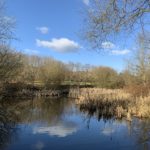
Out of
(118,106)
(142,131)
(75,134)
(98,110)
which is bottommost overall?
(75,134)

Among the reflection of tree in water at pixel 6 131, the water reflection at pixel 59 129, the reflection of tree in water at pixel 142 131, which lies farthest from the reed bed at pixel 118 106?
the reflection of tree in water at pixel 6 131

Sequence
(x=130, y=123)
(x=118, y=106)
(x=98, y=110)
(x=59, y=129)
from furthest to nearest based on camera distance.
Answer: (x=98, y=110), (x=118, y=106), (x=130, y=123), (x=59, y=129)

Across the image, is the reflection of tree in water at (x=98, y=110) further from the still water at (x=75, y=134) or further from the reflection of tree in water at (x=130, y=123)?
the still water at (x=75, y=134)

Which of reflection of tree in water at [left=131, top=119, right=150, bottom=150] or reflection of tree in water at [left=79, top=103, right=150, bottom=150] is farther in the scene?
reflection of tree in water at [left=79, top=103, right=150, bottom=150]

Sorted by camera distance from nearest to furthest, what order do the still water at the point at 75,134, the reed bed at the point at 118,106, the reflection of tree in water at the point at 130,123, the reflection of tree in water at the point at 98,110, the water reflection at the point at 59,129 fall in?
1. the still water at the point at 75,134
2. the reflection of tree in water at the point at 130,123
3. the water reflection at the point at 59,129
4. the reed bed at the point at 118,106
5. the reflection of tree in water at the point at 98,110

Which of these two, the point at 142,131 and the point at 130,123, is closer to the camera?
the point at 142,131

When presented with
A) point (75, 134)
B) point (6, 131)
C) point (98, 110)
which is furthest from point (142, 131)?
point (98, 110)

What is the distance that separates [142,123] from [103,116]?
10.7 feet

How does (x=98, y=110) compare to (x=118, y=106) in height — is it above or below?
below

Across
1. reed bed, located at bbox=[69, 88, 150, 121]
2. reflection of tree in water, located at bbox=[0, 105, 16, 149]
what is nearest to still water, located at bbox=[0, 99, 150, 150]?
reflection of tree in water, located at bbox=[0, 105, 16, 149]

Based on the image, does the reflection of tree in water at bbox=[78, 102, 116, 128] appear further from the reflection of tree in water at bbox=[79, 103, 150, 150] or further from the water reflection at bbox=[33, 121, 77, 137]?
the water reflection at bbox=[33, 121, 77, 137]

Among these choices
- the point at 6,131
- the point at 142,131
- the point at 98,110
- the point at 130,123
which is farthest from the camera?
the point at 98,110

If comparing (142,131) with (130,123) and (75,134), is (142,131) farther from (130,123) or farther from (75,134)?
(75,134)

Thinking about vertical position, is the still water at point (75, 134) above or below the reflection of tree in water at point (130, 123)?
below
